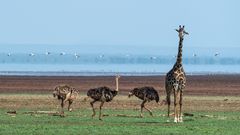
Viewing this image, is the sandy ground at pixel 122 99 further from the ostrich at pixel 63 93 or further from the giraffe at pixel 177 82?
the giraffe at pixel 177 82

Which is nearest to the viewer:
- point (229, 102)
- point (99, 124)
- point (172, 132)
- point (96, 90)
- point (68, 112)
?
point (172, 132)

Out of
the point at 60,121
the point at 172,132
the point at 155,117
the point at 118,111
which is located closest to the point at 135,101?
the point at 118,111

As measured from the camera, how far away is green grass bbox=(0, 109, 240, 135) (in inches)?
969

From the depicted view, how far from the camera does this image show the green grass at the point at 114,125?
2462 cm

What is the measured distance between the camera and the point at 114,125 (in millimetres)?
26562

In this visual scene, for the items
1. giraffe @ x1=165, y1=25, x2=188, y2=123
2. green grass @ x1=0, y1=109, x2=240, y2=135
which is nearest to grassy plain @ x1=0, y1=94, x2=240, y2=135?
green grass @ x1=0, y1=109, x2=240, y2=135

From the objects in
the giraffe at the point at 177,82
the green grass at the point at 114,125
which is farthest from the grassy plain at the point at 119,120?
the giraffe at the point at 177,82

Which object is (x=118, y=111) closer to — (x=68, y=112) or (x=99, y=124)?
(x=68, y=112)

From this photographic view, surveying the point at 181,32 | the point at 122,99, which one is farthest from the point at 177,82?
the point at 122,99

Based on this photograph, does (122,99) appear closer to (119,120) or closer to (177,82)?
(119,120)

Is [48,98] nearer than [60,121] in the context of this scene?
No

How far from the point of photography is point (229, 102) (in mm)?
40438

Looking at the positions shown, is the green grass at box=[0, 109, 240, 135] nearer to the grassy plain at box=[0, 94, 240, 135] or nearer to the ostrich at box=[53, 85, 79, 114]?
the grassy plain at box=[0, 94, 240, 135]

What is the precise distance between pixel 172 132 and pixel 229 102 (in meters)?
15.9
